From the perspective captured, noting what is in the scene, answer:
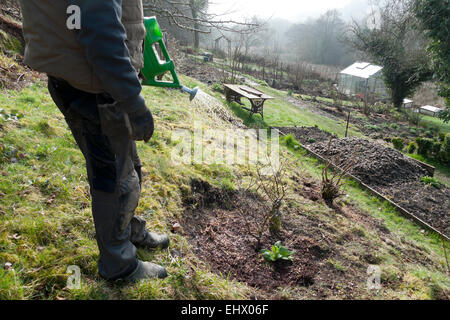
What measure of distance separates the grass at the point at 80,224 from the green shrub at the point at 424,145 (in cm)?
534

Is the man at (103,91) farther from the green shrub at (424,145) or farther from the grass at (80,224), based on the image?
the green shrub at (424,145)

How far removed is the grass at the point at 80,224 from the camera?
6.75 feet

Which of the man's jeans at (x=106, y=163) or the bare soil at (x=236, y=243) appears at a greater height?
the man's jeans at (x=106, y=163)

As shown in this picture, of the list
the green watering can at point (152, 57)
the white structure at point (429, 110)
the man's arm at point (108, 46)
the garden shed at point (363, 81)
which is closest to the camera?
the man's arm at point (108, 46)

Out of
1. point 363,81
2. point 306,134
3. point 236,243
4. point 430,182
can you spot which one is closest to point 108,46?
point 236,243

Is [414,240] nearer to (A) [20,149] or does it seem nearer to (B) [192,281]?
(B) [192,281]

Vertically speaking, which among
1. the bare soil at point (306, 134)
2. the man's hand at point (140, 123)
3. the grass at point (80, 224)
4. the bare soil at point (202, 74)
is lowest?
the bare soil at point (306, 134)

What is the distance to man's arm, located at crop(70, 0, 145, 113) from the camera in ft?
4.90

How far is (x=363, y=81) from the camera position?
74.2ft

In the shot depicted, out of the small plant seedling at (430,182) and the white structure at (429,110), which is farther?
the white structure at (429,110)

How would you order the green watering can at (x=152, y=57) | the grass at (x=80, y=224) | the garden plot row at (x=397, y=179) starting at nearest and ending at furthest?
the grass at (x=80, y=224)
the green watering can at (x=152, y=57)
the garden plot row at (x=397, y=179)

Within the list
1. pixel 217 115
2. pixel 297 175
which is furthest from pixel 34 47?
pixel 217 115

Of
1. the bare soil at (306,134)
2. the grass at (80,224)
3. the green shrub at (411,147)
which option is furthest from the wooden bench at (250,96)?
the grass at (80,224)

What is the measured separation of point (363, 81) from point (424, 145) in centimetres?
1478
